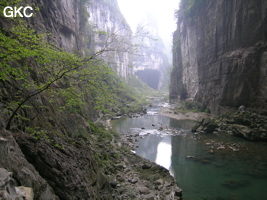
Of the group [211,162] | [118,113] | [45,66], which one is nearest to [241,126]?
[211,162]

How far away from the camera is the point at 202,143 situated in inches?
773

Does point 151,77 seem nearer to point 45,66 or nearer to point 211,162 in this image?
point 211,162

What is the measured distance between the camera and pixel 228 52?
97.9 feet

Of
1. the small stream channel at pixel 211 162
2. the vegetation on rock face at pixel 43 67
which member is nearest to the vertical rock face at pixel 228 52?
the small stream channel at pixel 211 162

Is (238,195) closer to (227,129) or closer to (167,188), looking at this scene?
(167,188)

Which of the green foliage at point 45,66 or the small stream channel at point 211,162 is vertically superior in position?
the green foliage at point 45,66

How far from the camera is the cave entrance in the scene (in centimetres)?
13211

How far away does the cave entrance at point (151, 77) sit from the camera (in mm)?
132113

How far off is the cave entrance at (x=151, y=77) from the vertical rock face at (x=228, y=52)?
84570 millimetres

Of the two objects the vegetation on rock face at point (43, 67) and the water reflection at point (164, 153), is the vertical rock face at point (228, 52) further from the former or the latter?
the vegetation on rock face at point (43, 67)

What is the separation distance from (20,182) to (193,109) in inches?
1502

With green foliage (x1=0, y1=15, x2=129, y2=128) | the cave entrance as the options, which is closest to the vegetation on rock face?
green foliage (x1=0, y1=15, x2=129, y2=128)

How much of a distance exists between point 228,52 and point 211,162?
2100 centimetres

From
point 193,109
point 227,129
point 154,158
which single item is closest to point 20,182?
point 154,158
